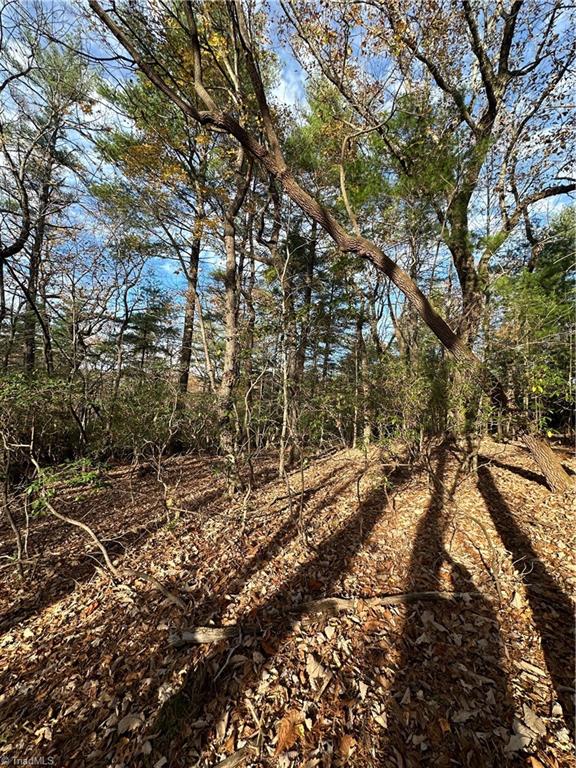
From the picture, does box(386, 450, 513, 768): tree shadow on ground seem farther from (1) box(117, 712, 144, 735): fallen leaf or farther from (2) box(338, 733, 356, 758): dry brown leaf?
(1) box(117, 712, 144, 735): fallen leaf

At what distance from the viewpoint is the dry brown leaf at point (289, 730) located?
1772 mm

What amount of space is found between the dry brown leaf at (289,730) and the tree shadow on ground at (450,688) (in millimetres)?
→ 541

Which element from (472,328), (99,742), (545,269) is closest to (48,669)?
(99,742)

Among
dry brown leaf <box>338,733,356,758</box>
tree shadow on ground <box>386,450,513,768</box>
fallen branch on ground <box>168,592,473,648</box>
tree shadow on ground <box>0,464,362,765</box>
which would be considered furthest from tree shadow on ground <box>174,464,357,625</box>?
tree shadow on ground <box>386,450,513,768</box>

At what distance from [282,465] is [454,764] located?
14.2 ft

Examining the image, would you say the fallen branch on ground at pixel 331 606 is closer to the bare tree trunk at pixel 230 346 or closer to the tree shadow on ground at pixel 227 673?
the tree shadow on ground at pixel 227 673

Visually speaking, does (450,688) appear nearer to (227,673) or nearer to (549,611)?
(549,611)

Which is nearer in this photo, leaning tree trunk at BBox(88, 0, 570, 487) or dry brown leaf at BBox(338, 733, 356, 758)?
dry brown leaf at BBox(338, 733, 356, 758)

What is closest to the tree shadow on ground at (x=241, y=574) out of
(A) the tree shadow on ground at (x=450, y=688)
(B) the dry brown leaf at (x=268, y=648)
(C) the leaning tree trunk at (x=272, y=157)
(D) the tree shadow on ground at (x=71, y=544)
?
(B) the dry brown leaf at (x=268, y=648)

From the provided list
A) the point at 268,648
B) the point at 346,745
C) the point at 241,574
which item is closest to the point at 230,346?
the point at 241,574

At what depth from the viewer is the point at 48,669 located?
2.42 m

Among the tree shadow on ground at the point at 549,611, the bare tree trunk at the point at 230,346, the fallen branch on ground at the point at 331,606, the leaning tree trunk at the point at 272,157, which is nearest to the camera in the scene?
the tree shadow on ground at the point at 549,611

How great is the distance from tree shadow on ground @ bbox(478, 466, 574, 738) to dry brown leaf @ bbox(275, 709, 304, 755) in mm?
1603

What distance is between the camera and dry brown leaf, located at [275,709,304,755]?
1.77 meters
